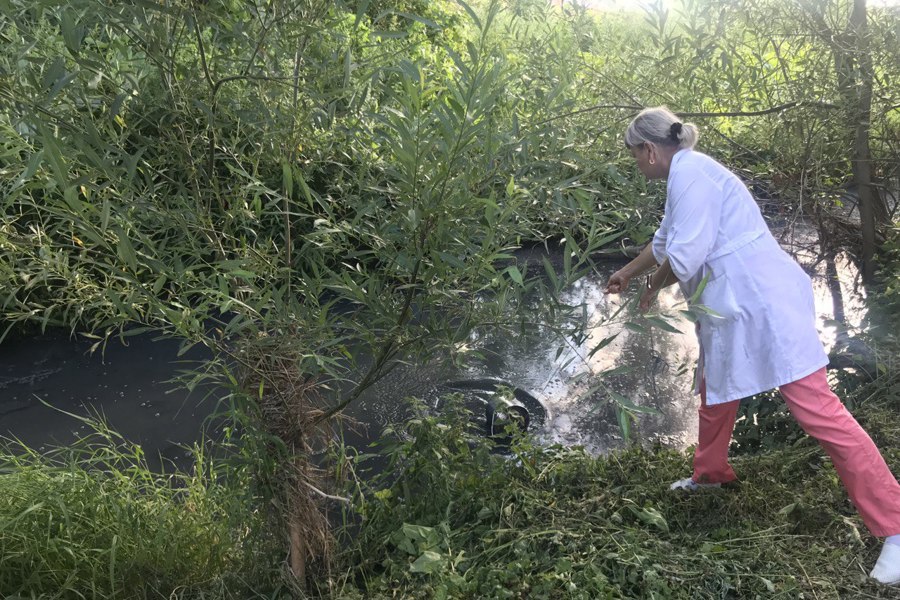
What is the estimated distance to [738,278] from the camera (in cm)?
289

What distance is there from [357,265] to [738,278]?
4.87ft

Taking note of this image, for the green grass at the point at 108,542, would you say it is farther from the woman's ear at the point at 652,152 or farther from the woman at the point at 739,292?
the woman's ear at the point at 652,152

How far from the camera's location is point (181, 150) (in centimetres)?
242

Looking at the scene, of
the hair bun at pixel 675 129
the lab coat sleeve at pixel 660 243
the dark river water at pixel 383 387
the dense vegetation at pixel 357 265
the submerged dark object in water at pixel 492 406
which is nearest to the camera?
the dense vegetation at pixel 357 265

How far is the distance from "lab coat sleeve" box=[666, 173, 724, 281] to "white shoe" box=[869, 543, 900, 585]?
1188mm

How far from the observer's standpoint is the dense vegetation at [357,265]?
2.16 m

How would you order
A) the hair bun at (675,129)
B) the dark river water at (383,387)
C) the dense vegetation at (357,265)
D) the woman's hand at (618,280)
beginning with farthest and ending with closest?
the dark river water at (383,387)
the woman's hand at (618,280)
the hair bun at (675,129)
the dense vegetation at (357,265)

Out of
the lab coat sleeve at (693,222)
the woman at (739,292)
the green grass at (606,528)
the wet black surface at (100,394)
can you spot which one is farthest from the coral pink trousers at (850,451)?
the wet black surface at (100,394)

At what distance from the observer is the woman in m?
2.74

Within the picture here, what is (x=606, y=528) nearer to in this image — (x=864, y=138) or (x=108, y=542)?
(x=108, y=542)

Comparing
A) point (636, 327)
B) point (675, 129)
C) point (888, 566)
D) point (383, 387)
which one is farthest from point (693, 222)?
point (383, 387)

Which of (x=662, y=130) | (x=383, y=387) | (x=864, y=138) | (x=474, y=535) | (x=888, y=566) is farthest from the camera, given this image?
(x=383, y=387)

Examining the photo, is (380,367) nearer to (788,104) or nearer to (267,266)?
(267,266)

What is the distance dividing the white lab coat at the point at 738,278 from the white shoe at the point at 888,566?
0.66m
